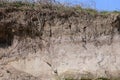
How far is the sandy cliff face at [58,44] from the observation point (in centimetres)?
739

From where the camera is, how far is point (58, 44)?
299 inches

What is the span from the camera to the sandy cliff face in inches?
291

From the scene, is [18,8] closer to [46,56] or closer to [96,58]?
[46,56]

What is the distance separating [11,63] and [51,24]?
115 centimetres

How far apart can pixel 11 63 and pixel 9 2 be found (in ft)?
4.15

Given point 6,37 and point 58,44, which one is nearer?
point 6,37

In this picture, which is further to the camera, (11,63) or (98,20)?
(98,20)

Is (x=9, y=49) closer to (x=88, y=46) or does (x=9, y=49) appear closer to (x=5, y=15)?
(x=5, y=15)

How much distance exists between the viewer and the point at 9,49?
7.42 metres

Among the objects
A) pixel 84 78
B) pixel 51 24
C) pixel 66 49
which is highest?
pixel 51 24

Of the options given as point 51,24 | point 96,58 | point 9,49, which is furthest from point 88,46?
point 9,49

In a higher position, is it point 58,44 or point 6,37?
point 6,37

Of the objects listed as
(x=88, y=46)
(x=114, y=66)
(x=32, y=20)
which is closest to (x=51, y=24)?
(x=32, y=20)

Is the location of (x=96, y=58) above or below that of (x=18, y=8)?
below
